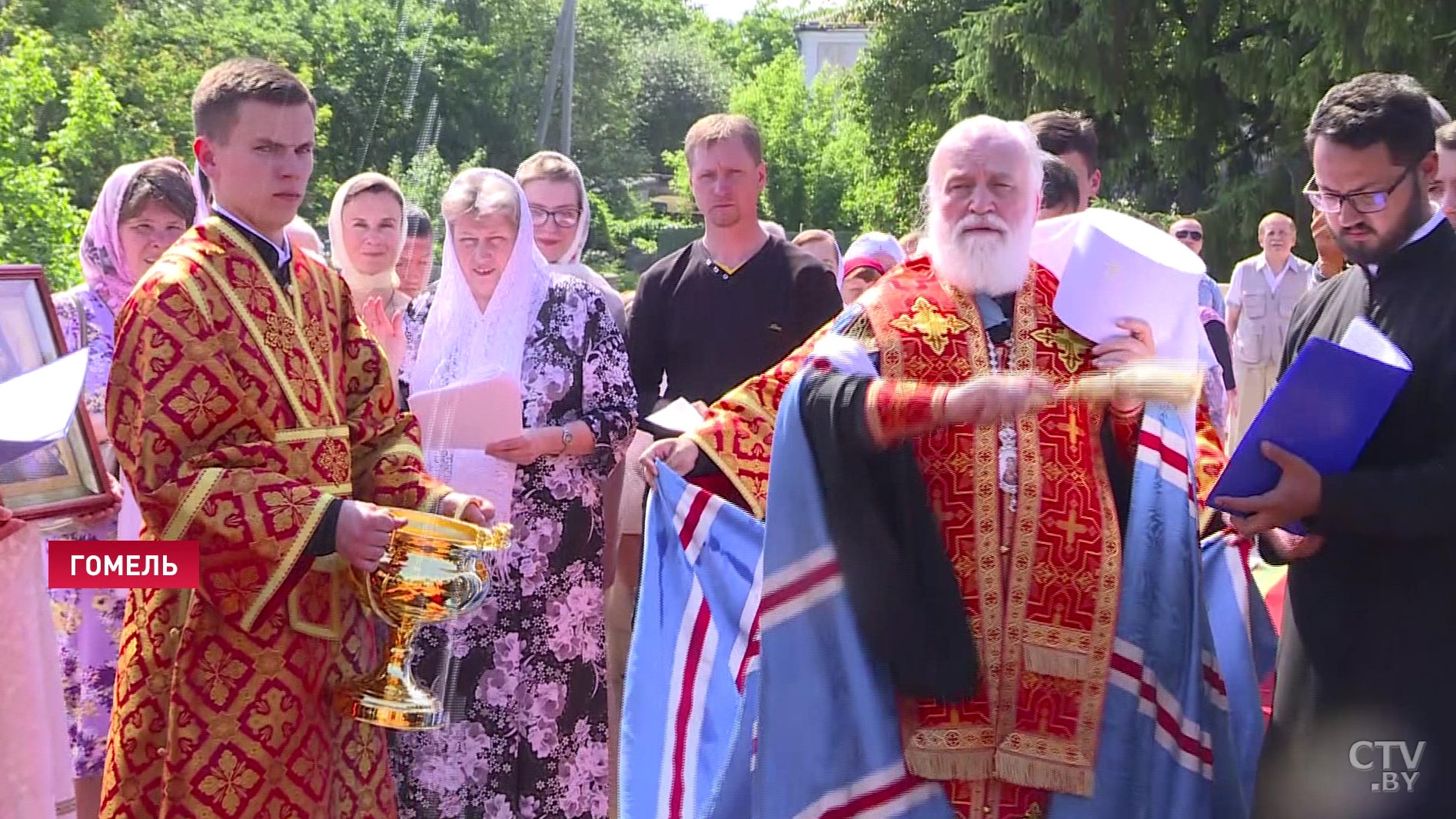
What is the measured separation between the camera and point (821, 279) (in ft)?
17.9

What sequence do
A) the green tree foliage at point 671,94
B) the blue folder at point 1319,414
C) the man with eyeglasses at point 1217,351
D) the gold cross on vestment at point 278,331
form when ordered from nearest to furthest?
the blue folder at point 1319,414 < the gold cross on vestment at point 278,331 < the man with eyeglasses at point 1217,351 < the green tree foliage at point 671,94

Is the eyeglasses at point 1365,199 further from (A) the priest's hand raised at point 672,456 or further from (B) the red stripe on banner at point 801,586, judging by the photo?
(A) the priest's hand raised at point 672,456

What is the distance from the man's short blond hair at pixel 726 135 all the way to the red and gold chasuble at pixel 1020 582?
2033 mm

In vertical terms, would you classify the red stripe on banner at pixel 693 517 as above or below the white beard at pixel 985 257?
below

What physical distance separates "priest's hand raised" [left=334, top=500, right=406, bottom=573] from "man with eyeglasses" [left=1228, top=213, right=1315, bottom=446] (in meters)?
9.72

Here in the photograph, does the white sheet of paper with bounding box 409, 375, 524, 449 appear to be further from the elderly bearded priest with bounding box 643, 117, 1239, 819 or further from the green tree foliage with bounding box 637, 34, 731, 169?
the green tree foliage with bounding box 637, 34, 731, 169

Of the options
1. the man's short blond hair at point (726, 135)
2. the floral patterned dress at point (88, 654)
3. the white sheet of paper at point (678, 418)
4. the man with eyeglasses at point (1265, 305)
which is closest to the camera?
→ the white sheet of paper at point (678, 418)

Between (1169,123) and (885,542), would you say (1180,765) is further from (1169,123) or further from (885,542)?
(1169,123)

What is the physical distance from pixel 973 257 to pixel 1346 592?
1075mm

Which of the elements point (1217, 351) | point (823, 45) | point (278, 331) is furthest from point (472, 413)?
point (823, 45)

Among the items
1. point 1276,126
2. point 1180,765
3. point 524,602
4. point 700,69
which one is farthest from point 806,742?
point 700,69

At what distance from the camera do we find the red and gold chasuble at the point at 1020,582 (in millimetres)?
3520

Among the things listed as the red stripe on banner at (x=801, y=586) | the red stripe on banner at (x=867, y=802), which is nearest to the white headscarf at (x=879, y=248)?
the red stripe on banner at (x=801, y=586)

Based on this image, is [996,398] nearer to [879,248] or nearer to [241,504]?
[241,504]
